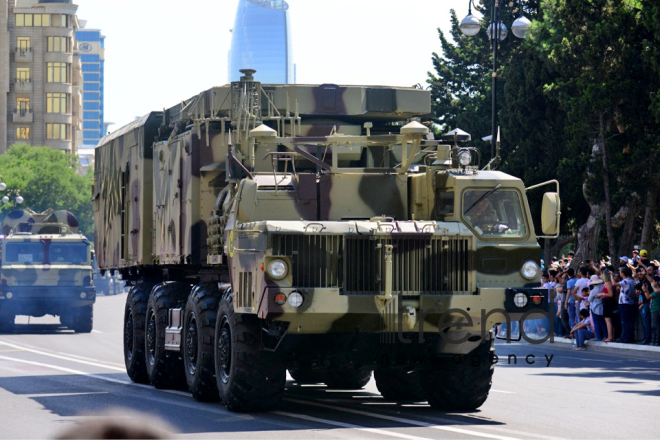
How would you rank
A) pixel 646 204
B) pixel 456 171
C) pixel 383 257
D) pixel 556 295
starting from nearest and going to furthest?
1. pixel 383 257
2. pixel 456 171
3. pixel 556 295
4. pixel 646 204

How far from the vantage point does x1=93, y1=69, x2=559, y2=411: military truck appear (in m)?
11.8

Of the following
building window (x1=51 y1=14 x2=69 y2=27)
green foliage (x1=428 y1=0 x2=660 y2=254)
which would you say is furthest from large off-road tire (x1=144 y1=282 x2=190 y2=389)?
building window (x1=51 y1=14 x2=69 y2=27)

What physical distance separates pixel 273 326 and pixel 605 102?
19.8 metres

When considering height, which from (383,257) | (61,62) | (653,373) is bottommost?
(653,373)

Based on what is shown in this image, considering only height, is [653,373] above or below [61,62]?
below

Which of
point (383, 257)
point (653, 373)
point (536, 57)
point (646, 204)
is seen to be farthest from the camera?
point (536, 57)

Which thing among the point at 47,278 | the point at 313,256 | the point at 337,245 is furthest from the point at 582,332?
the point at 313,256

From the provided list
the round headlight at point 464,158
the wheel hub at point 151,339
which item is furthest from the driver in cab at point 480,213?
the wheel hub at point 151,339

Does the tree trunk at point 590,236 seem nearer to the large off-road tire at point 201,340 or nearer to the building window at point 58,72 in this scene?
the large off-road tire at point 201,340

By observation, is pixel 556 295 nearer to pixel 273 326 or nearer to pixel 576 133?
pixel 576 133

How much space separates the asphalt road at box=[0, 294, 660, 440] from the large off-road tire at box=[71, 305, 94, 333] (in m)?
10.5

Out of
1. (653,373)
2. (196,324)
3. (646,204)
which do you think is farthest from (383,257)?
(646,204)

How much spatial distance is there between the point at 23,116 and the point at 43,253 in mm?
97863

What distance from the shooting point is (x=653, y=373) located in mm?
18969
